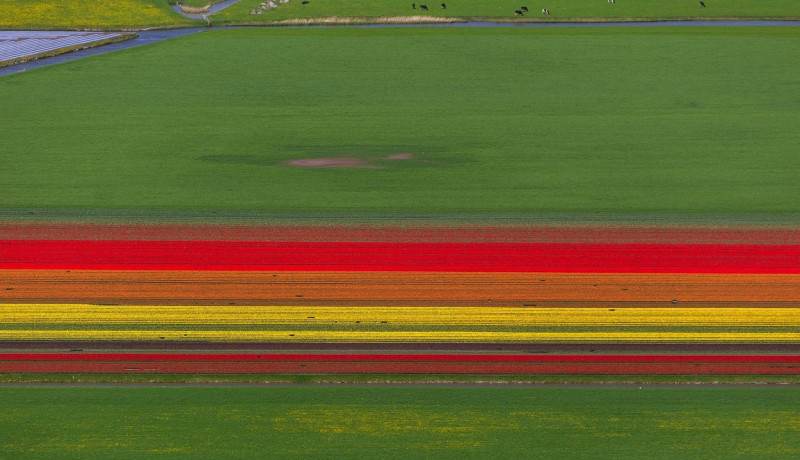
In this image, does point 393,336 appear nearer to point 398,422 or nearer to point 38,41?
point 398,422

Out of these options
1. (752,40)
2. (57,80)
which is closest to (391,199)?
(57,80)

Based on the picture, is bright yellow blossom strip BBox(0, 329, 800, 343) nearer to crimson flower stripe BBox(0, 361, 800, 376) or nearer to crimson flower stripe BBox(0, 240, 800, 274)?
crimson flower stripe BBox(0, 361, 800, 376)

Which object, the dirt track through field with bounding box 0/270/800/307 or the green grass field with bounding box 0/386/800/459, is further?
the dirt track through field with bounding box 0/270/800/307

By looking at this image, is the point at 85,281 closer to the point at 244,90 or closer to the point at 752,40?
the point at 244,90

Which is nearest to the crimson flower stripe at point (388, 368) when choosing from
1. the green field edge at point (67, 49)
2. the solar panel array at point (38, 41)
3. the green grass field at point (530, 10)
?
the green field edge at point (67, 49)

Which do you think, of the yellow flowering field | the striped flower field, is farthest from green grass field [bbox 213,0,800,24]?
the yellow flowering field

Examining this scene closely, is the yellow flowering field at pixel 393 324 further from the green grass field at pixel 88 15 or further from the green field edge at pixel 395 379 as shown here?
the green grass field at pixel 88 15

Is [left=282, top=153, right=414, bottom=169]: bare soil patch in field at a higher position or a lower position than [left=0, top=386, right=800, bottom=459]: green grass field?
higher
